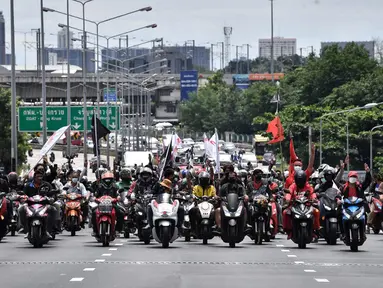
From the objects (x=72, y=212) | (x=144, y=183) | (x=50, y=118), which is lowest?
A: (x=72, y=212)

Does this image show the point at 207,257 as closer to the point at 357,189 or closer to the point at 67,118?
the point at 357,189

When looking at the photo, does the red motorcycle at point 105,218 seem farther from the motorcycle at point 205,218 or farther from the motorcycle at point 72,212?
the motorcycle at point 72,212

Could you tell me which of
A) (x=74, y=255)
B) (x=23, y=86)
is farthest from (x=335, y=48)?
(x=74, y=255)

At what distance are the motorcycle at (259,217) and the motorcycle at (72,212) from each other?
5242 millimetres

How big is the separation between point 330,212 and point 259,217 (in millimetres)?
1482

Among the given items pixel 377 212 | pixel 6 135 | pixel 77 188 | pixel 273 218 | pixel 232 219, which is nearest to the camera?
pixel 232 219

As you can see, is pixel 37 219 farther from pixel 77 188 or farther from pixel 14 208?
pixel 77 188

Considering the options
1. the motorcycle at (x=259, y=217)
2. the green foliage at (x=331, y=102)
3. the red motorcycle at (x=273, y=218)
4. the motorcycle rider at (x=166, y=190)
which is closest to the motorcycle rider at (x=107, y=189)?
the motorcycle rider at (x=166, y=190)

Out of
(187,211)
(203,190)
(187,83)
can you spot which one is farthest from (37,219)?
(187,83)

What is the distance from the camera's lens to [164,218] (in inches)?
1050

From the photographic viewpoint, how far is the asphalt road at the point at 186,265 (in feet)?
64.0

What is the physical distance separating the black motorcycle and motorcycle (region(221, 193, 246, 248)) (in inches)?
61.4

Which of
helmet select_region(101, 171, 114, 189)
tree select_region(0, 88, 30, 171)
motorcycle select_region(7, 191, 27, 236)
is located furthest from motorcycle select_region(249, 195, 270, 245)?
tree select_region(0, 88, 30, 171)

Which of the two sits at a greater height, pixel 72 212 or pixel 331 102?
pixel 331 102
